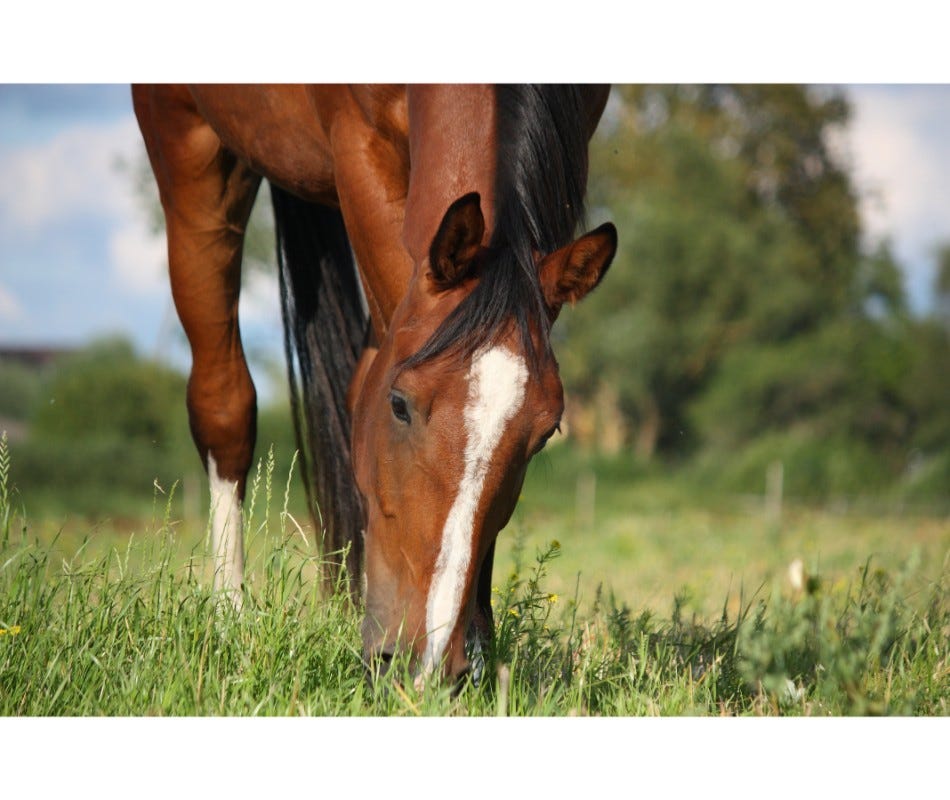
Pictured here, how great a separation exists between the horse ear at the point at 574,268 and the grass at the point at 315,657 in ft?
2.88

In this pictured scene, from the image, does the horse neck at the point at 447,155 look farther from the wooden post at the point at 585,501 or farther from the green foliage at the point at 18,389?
the wooden post at the point at 585,501

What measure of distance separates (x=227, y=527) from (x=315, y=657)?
128 centimetres

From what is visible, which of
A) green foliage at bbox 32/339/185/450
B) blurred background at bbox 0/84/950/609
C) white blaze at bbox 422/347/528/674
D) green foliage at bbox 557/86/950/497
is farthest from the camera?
green foliage at bbox 557/86/950/497

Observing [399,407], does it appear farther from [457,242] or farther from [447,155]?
[447,155]

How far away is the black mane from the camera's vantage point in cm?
244

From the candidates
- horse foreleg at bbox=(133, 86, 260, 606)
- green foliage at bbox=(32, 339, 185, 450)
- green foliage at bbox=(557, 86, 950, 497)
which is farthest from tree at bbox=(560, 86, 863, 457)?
horse foreleg at bbox=(133, 86, 260, 606)

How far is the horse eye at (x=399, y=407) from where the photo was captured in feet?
8.23

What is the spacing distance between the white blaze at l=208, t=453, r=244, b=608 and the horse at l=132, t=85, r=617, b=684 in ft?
0.04

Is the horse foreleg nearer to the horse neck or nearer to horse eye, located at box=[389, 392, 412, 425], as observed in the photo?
the horse neck

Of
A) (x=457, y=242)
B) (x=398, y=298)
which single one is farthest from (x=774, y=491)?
(x=457, y=242)

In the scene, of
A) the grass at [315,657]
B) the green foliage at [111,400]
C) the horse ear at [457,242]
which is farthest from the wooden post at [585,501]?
the horse ear at [457,242]

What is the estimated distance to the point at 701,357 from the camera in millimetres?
23609
